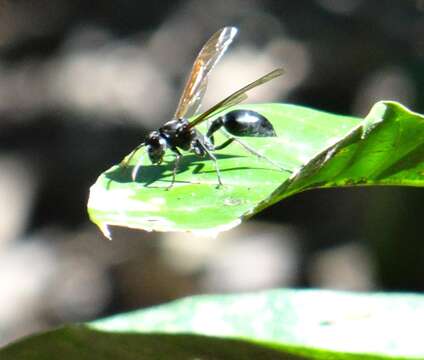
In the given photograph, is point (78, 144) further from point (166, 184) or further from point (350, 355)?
point (350, 355)

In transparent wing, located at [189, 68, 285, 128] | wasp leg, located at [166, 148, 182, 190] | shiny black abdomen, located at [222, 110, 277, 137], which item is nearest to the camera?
wasp leg, located at [166, 148, 182, 190]

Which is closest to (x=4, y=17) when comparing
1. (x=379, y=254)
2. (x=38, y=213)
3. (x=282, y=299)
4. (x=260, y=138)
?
(x=38, y=213)

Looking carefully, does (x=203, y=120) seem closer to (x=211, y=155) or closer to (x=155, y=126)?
(x=211, y=155)

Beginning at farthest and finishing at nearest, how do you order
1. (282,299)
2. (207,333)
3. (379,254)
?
(379,254) → (282,299) → (207,333)

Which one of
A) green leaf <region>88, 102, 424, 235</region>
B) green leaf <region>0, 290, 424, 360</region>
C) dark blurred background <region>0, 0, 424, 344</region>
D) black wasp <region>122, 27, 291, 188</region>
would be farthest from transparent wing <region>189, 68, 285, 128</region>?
dark blurred background <region>0, 0, 424, 344</region>

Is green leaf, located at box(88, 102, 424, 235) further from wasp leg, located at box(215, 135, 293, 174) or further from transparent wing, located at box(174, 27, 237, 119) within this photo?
transparent wing, located at box(174, 27, 237, 119)

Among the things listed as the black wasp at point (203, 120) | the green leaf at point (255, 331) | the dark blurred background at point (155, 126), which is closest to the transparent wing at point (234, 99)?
the black wasp at point (203, 120)

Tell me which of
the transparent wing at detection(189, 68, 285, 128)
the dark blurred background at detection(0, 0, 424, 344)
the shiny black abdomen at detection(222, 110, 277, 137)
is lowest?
the dark blurred background at detection(0, 0, 424, 344)
